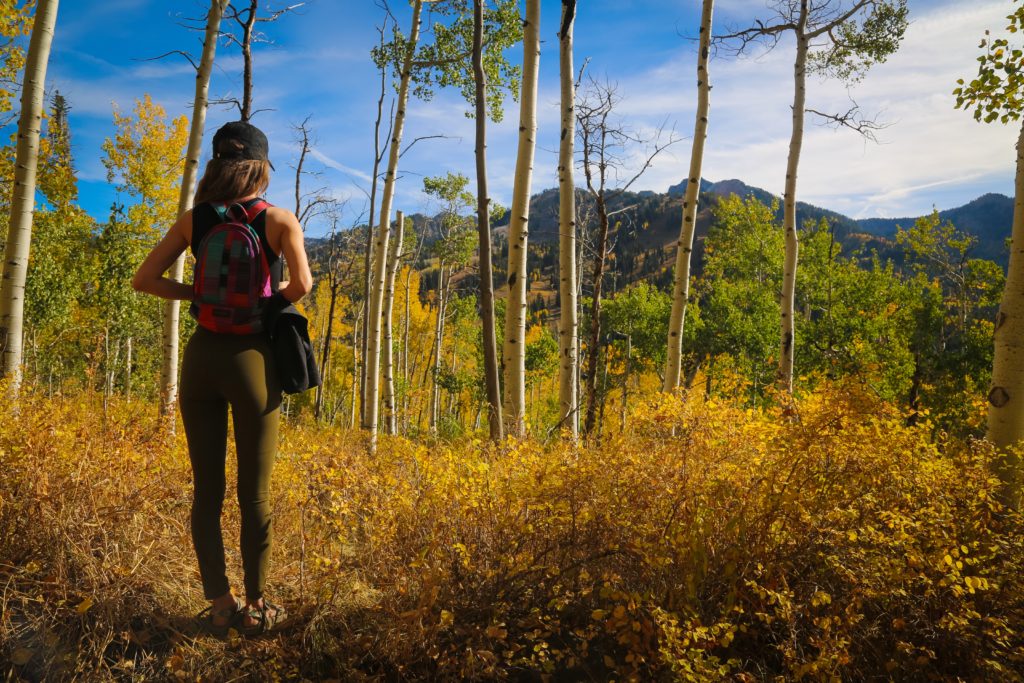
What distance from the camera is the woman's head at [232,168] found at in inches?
84.9

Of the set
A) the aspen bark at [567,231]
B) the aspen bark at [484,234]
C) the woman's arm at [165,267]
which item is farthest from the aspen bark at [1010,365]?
the woman's arm at [165,267]

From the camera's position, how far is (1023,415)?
3830 millimetres

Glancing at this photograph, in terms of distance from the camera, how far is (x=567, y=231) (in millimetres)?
6805

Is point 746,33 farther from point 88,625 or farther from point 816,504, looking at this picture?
point 88,625

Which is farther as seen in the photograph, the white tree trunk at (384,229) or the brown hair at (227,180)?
the white tree trunk at (384,229)

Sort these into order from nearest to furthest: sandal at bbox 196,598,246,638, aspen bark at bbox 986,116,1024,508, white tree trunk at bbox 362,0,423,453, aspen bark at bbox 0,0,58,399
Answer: sandal at bbox 196,598,246,638 < aspen bark at bbox 986,116,1024,508 < aspen bark at bbox 0,0,58,399 < white tree trunk at bbox 362,0,423,453

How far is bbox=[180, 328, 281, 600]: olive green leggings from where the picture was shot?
82.6 inches

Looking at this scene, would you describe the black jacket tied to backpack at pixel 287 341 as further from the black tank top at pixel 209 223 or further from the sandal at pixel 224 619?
the sandal at pixel 224 619

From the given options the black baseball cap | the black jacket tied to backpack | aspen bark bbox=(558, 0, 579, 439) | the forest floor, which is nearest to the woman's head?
the black baseball cap

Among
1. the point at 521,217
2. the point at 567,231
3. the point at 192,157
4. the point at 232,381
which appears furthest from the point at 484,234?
the point at 232,381

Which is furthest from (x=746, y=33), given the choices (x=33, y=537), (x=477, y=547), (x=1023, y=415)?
(x=33, y=537)

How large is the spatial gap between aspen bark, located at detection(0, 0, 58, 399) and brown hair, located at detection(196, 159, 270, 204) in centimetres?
403

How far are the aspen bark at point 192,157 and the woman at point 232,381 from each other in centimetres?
516

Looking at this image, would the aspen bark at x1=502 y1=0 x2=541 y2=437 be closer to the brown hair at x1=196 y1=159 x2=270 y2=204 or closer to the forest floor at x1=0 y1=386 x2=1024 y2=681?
the forest floor at x1=0 y1=386 x2=1024 y2=681
